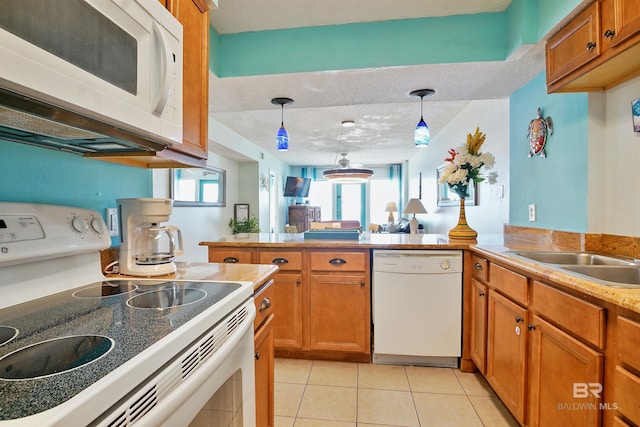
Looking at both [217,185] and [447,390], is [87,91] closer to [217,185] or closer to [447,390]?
[447,390]

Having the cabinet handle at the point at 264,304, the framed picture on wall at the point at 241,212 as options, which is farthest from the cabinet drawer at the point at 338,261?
the framed picture on wall at the point at 241,212

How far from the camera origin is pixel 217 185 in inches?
212

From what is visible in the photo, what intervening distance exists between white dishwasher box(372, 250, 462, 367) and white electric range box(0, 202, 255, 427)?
134cm

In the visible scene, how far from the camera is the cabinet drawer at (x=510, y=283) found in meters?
1.49

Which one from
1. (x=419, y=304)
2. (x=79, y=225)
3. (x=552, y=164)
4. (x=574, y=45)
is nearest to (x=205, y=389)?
(x=79, y=225)

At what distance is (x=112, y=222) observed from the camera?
137 centimetres

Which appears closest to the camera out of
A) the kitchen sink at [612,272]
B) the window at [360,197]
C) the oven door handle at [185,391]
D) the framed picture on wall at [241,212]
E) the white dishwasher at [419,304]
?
the oven door handle at [185,391]

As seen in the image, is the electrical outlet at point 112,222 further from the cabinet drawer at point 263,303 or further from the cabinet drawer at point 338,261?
the cabinet drawer at point 338,261

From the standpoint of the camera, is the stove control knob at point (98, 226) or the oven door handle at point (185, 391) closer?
the oven door handle at point (185, 391)

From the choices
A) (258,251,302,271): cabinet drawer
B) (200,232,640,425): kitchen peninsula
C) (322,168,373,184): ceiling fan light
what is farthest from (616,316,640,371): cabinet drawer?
(322,168,373,184): ceiling fan light

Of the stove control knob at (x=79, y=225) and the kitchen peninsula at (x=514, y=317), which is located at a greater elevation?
the stove control knob at (x=79, y=225)

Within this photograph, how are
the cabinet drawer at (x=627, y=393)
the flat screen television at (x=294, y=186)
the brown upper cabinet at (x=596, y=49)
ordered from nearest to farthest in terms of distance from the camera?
the cabinet drawer at (x=627, y=393), the brown upper cabinet at (x=596, y=49), the flat screen television at (x=294, y=186)

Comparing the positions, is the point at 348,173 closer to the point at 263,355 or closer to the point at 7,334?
the point at 263,355

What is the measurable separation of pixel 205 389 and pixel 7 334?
441 millimetres
